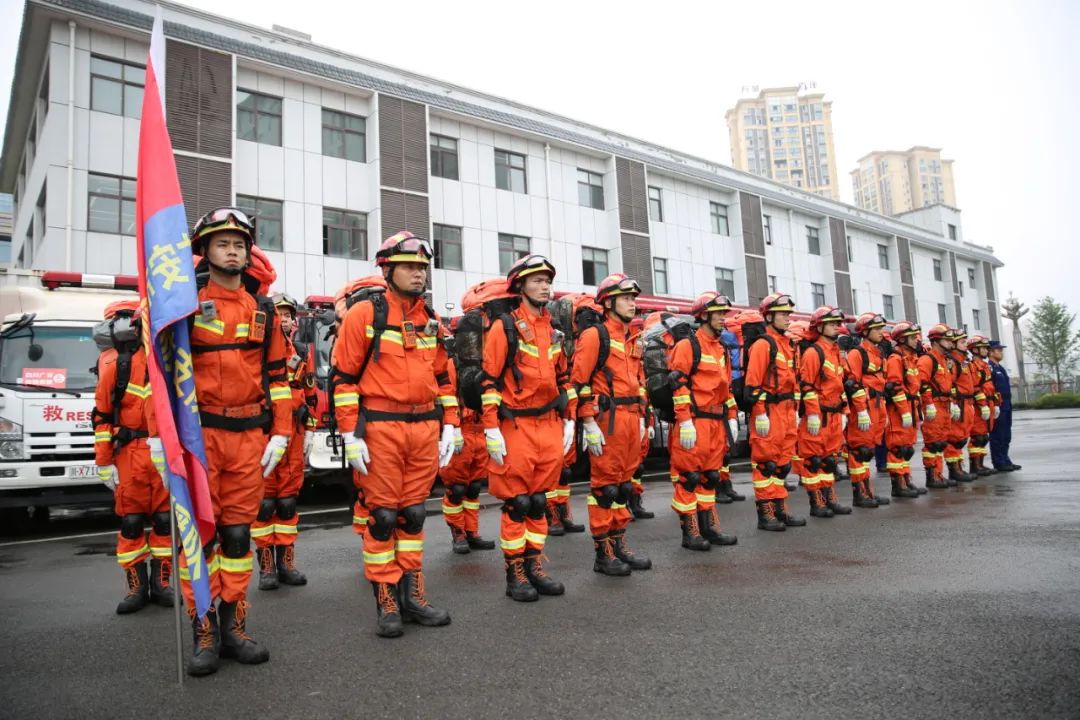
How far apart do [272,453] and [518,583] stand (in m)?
1.94

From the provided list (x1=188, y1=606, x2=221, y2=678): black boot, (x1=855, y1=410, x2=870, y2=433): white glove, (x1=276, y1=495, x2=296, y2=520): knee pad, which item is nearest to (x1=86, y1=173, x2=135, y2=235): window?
(x1=276, y1=495, x2=296, y2=520): knee pad

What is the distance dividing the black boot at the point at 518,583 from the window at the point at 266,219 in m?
16.7

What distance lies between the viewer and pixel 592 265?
2712 centimetres

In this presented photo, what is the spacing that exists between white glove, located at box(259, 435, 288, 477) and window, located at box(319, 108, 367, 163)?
18950 mm

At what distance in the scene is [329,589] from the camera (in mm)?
5379

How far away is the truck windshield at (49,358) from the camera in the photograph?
858 cm

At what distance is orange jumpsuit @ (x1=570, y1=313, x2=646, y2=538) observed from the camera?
5.56 meters

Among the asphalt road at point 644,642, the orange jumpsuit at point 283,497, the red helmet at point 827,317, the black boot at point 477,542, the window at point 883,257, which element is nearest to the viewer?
the asphalt road at point 644,642

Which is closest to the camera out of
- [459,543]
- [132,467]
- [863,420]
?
[132,467]

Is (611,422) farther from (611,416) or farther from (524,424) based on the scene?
(524,424)

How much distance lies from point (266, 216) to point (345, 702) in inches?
740

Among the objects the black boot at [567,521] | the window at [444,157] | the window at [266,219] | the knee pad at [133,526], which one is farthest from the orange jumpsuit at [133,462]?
the window at [444,157]

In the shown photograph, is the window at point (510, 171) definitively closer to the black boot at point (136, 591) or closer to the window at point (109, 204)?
the window at point (109, 204)

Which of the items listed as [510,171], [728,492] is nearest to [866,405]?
[728,492]
